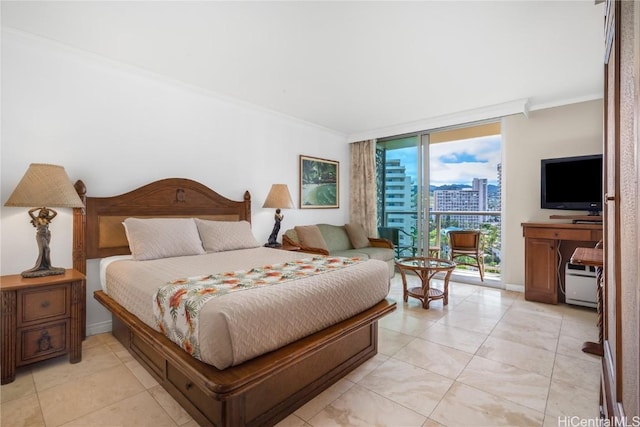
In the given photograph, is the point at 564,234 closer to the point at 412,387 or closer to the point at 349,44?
the point at 412,387

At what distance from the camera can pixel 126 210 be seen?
2920 millimetres

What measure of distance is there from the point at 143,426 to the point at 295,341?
90 centimetres

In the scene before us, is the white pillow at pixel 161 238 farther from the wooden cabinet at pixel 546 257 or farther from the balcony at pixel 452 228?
the wooden cabinet at pixel 546 257

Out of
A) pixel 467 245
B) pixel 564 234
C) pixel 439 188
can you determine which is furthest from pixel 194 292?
pixel 439 188

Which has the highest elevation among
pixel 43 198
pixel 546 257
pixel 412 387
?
pixel 43 198

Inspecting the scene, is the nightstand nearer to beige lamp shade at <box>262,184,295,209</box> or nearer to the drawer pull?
the drawer pull

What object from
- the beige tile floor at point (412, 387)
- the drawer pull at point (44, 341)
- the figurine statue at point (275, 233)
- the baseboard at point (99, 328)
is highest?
the figurine statue at point (275, 233)

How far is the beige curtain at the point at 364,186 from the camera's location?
5.29 meters

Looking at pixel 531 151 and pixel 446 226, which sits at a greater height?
pixel 531 151

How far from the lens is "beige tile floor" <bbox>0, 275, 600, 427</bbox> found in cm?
167

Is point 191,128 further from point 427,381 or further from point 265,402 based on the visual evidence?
point 427,381

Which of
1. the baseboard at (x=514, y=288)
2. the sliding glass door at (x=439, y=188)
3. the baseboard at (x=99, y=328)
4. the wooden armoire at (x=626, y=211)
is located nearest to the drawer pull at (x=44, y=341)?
the baseboard at (x=99, y=328)

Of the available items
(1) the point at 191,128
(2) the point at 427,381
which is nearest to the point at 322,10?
(1) the point at 191,128

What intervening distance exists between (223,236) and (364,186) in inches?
116
